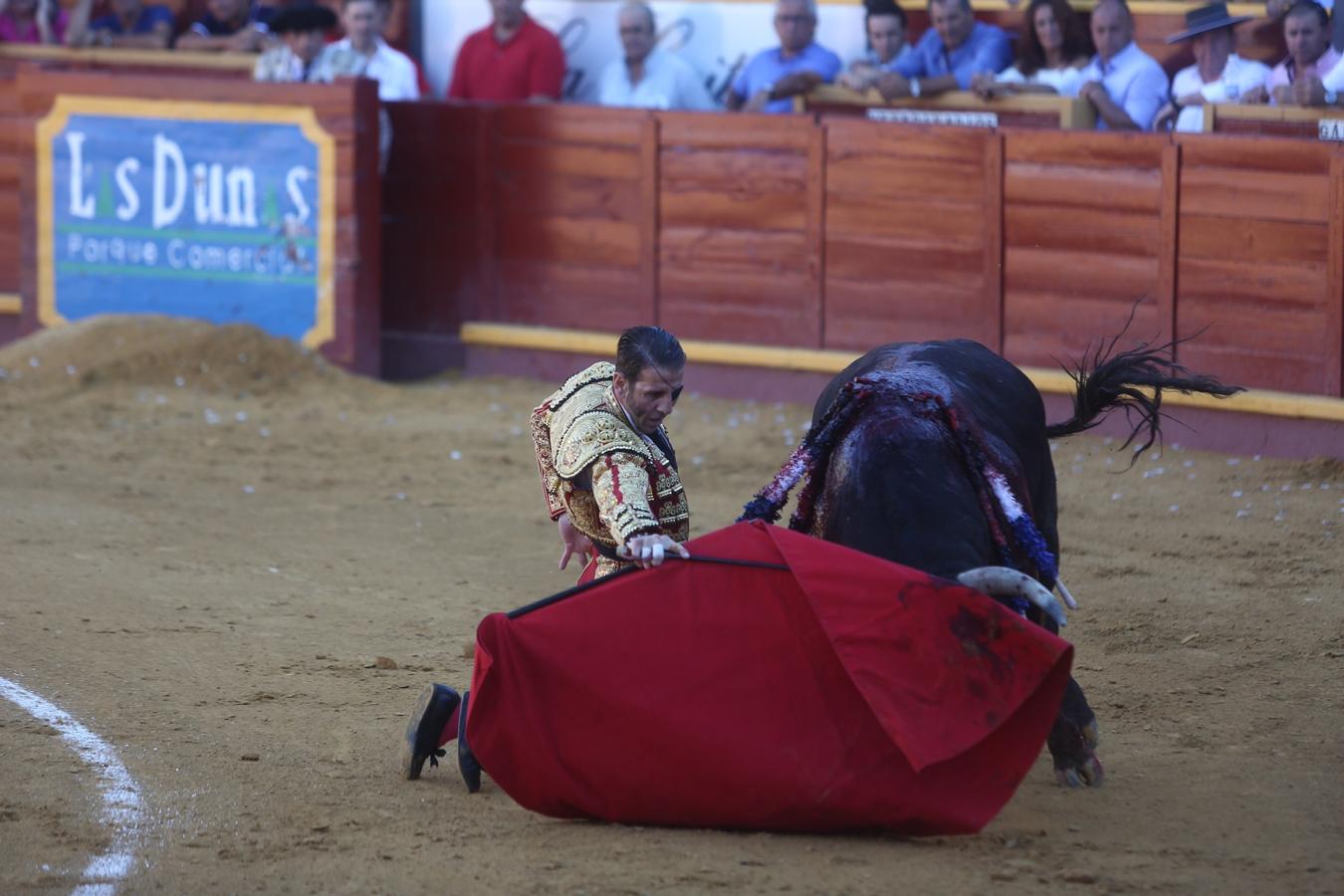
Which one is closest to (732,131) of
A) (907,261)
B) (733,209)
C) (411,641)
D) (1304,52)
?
(733,209)

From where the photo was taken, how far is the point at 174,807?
3762mm

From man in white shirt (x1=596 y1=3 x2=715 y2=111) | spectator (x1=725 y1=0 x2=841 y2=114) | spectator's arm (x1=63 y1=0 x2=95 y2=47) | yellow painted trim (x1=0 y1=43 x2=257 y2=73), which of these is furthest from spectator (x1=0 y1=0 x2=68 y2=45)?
spectator (x1=725 y1=0 x2=841 y2=114)

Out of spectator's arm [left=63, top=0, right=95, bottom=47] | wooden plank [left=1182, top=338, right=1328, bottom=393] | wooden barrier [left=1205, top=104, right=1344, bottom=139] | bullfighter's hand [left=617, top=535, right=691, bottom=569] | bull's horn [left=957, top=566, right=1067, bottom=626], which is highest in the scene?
spectator's arm [left=63, top=0, right=95, bottom=47]

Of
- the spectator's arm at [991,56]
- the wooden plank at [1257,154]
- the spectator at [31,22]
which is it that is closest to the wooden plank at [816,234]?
the spectator's arm at [991,56]

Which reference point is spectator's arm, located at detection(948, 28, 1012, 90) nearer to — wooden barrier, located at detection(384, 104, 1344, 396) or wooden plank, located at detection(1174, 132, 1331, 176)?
wooden barrier, located at detection(384, 104, 1344, 396)

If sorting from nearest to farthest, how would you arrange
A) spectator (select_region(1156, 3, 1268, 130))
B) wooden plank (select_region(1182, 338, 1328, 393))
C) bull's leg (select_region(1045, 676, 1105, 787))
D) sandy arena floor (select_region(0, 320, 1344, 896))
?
sandy arena floor (select_region(0, 320, 1344, 896)) < bull's leg (select_region(1045, 676, 1105, 787)) < wooden plank (select_region(1182, 338, 1328, 393)) < spectator (select_region(1156, 3, 1268, 130))

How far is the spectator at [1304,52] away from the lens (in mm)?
7129

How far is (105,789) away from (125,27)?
809cm

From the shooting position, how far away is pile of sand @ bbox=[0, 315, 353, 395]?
9055 mm

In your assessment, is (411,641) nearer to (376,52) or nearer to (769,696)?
(769,696)

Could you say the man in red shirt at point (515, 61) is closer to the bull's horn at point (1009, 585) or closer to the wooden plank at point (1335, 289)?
the wooden plank at point (1335, 289)

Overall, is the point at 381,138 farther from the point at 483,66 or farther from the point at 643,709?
the point at 643,709

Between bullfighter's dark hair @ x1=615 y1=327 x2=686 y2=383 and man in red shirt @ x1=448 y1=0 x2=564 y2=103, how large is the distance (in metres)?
6.08

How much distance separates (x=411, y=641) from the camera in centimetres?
509
